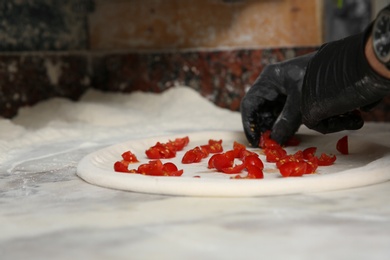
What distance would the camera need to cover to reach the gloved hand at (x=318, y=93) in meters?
1.27

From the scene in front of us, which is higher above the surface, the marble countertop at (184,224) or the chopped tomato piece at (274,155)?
the marble countertop at (184,224)

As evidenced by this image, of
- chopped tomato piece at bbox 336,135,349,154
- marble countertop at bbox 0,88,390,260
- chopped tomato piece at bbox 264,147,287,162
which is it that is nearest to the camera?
marble countertop at bbox 0,88,390,260

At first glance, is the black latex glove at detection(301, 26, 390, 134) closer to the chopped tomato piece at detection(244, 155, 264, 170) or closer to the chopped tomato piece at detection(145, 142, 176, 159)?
the chopped tomato piece at detection(244, 155, 264, 170)

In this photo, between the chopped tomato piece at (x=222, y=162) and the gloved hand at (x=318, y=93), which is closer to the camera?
the gloved hand at (x=318, y=93)

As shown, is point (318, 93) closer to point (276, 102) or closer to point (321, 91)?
point (321, 91)

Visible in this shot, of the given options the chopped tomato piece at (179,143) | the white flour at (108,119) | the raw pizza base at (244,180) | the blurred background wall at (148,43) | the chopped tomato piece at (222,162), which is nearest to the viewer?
the raw pizza base at (244,180)

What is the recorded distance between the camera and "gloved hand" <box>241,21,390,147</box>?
1268 mm

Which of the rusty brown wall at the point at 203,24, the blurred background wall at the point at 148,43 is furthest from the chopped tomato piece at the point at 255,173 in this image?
the rusty brown wall at the point at 203,24

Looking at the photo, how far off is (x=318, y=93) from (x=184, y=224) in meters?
0.59

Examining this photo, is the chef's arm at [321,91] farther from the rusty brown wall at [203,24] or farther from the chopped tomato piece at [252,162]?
the rusty brown wall at [203,24]

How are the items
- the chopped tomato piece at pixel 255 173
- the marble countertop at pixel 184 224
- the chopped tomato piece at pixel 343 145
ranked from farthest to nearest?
the chopped tomato piece at pixel 343 145
the chopped tomato piece at pixel 255 173
the marble countertop at pixel 184 224

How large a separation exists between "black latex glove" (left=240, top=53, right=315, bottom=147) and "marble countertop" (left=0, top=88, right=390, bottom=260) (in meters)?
0.47

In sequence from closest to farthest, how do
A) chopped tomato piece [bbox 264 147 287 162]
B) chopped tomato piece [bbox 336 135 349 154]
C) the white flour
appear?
chopped tomato piece [bbox 264 147 287 162]
chopped tomato piece [bbox 336 135 349 154]
the white flour

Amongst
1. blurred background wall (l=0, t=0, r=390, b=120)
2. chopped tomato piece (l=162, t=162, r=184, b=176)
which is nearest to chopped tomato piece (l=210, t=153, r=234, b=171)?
chopped tomato piece (l=162, t=162, r=184, b=176)
